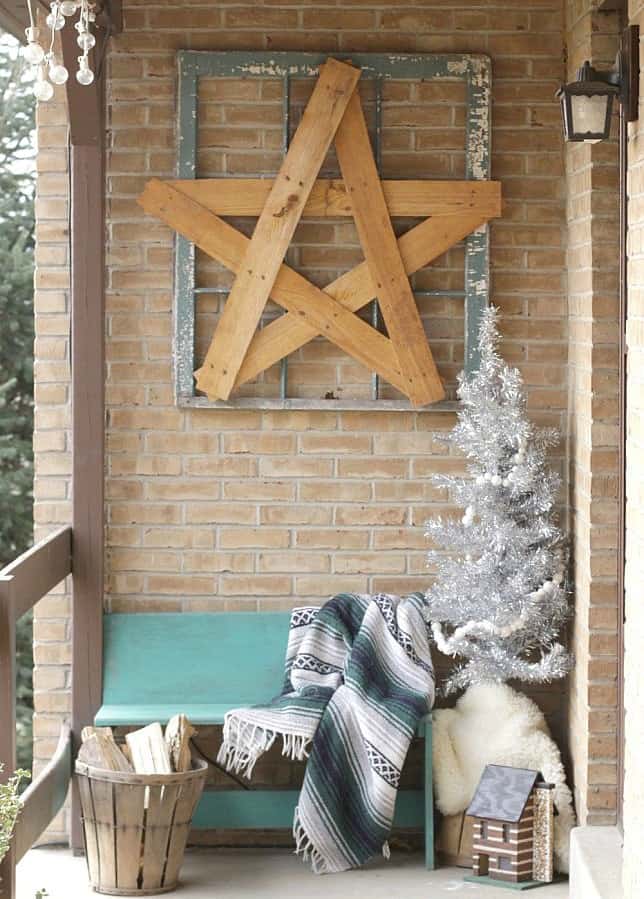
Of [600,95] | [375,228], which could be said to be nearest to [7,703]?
[375,228]

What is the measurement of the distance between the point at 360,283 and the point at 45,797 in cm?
189

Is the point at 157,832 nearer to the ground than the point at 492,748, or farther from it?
nearer to the ground

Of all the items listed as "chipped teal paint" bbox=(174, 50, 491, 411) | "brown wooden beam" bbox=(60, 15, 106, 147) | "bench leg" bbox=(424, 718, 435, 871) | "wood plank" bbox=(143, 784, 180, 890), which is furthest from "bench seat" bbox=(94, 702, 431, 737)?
"brown wooden beam" bbox=(60, 15, 106, 147)

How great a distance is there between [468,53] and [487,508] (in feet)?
4.93

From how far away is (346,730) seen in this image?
4273mm

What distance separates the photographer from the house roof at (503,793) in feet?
13.7

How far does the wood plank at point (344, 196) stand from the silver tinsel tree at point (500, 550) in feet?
1.45

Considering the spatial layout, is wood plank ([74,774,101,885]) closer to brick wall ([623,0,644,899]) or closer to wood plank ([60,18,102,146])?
brick wall ([623,0,644,899])

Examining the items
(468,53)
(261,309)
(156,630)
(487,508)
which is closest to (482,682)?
(487,508)

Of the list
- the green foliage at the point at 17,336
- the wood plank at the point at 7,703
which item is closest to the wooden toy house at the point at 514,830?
the wood plank at the point at 7,703

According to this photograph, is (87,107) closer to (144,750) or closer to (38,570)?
(38,570)

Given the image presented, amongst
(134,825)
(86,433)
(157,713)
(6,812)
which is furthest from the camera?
(86,433)

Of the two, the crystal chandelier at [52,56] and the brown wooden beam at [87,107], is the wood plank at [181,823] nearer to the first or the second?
the brown wooden beam at [87,107]

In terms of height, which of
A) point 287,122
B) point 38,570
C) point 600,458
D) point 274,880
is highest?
point 287,122
